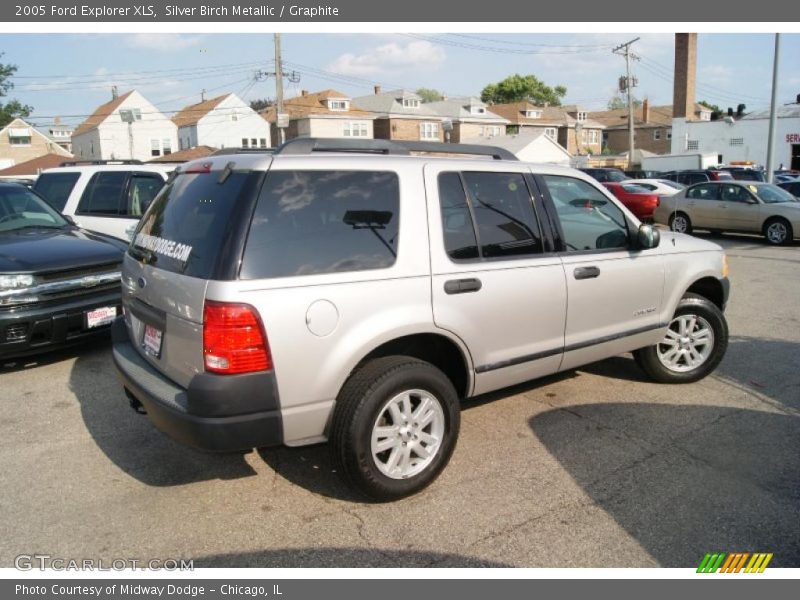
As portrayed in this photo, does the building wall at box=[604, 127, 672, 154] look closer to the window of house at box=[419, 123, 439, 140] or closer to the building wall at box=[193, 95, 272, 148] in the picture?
the window of house at box=[419, 123, 439, 140]

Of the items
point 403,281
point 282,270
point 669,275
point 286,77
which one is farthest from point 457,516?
point 286,77

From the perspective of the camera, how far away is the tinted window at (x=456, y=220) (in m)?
3.66

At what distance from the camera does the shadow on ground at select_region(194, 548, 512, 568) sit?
2.93 m

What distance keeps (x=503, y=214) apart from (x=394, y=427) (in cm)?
158

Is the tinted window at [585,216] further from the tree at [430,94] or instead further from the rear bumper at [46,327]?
the tree at [430,94]

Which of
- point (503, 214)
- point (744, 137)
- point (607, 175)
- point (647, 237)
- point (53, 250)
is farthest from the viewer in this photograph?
point (744, 137)

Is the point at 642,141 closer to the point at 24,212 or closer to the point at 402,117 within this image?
the point at 402,117

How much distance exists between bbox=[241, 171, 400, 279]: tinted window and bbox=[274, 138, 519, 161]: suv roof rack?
263 millimetres

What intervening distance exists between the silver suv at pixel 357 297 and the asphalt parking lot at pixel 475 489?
38cm

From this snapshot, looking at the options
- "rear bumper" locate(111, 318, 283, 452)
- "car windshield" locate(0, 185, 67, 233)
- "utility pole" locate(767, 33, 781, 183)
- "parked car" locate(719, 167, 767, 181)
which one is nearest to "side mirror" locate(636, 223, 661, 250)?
"rear bumper" locate(111, 318, 283, 452)

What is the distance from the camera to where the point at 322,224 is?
322cm

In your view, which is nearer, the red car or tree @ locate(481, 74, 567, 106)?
the red car

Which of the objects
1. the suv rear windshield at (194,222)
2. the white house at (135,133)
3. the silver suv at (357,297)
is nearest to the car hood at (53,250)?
the silver suv at (357,297)

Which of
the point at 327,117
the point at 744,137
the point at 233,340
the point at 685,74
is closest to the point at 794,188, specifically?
the point at 233,340
